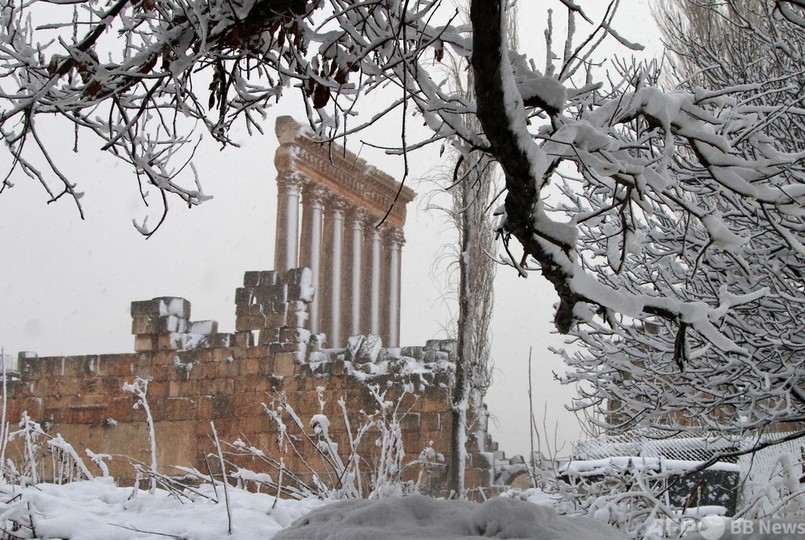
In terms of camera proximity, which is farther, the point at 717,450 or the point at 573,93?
the point at 717,450

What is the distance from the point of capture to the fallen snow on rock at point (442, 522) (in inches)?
83.7

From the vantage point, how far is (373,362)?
14406 millimetres

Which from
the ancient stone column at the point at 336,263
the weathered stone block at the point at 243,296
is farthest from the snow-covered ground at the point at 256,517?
the ancient stone column at the point at 336,263

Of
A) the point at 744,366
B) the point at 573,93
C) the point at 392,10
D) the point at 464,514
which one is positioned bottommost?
the point at 464,514

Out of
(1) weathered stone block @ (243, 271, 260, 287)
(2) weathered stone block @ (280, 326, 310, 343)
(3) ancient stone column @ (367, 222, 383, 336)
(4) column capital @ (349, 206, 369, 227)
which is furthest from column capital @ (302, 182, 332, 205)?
(2) weathered stone block @ (280, 326, 310, 343)

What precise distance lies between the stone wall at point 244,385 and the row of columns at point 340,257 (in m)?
3.14

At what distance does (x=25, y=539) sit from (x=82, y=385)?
13656mm

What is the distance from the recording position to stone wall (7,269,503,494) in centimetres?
1376

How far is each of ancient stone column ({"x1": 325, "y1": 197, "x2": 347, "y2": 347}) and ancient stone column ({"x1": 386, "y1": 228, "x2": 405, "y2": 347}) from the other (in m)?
2.28

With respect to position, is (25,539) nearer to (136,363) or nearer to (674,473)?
(674,473)

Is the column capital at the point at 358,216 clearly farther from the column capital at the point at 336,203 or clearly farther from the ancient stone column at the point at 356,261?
the column capital at the point at 336,203

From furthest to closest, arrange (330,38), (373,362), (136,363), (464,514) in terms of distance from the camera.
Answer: (136,363)
(373,362)
(330,38)
(464,514)

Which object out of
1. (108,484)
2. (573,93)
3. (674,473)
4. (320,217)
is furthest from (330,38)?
(320,217)

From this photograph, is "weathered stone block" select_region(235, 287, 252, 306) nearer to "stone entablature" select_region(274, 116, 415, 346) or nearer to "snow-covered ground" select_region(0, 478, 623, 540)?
"stone entablature" select_region(274, 116, 415, 346)
